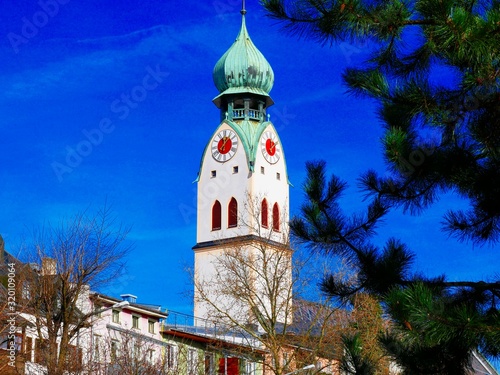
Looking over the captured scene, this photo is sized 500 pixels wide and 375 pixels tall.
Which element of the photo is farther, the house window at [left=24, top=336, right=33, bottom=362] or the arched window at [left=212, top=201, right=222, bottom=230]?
the arched window at [left=212, top=201, right=222, bottom=230]

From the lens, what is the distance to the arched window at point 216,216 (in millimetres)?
93450

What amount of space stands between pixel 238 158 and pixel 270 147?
270 centimetres

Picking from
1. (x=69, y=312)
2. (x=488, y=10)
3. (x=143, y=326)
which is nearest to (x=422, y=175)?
(x=488, y=10)

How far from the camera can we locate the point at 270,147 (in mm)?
94812

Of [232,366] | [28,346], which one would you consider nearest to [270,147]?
[232,366]

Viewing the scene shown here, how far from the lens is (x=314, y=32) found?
13.4m

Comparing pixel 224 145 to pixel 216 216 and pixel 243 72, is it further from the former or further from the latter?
pixel 243 72

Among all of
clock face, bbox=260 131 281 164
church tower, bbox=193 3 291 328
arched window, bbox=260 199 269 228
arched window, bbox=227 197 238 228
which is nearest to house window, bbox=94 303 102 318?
church tower, bbox=193 3 291 328

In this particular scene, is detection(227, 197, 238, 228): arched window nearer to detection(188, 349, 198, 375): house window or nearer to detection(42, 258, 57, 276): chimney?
detection(188, 349, 198, 375): house window

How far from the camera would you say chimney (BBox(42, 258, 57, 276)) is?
36.6 metres

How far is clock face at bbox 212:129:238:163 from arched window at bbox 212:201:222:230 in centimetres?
364

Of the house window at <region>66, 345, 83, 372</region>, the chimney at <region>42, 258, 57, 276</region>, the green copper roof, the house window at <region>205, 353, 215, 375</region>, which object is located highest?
the green copper roof

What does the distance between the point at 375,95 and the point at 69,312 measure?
21.2 meters

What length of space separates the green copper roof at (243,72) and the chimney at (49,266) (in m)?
58.9
